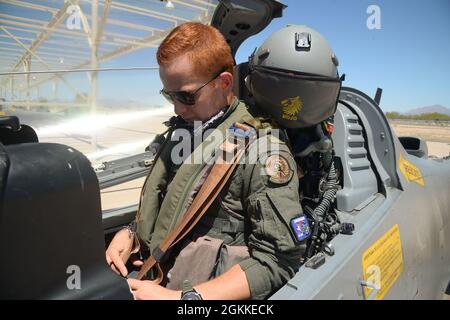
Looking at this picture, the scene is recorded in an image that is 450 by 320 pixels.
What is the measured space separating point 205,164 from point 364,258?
2.35 feet

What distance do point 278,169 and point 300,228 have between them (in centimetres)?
20

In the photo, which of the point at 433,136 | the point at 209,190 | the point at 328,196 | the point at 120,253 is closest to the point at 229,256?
the point at 209,190

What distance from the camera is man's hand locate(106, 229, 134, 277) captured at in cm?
130

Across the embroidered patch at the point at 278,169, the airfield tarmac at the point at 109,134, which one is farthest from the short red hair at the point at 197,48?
Result: the airfield tarmac at the point at 109,134

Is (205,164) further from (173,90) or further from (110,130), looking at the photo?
(110,130)

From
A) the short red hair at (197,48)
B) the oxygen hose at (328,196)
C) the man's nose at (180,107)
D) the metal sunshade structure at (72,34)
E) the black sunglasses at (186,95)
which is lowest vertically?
the oxygen hose at (328,196)

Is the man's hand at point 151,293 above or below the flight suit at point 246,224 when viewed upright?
below

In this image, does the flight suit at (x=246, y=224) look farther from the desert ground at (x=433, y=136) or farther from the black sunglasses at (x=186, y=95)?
the desert ground at (x=433, y=136)

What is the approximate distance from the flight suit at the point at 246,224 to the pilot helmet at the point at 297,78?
194 mm

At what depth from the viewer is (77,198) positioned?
0.69 m

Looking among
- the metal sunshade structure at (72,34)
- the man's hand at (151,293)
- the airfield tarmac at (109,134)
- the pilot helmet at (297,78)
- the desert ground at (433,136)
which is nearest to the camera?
the man's hand at (151,293)

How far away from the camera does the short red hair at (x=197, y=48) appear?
1109 millimetres

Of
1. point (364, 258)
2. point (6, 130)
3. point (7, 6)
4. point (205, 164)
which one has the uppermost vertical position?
point (7, 6)
